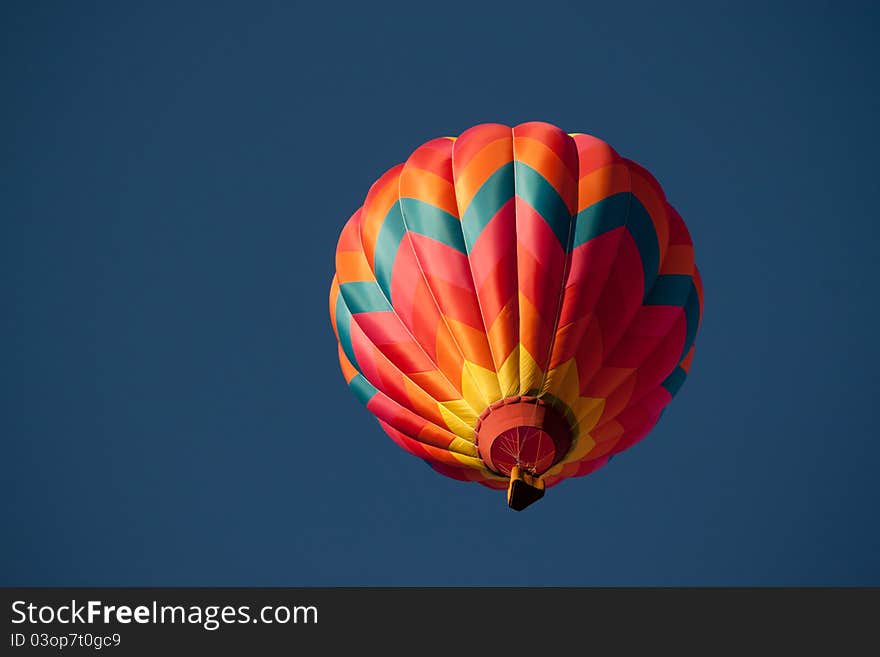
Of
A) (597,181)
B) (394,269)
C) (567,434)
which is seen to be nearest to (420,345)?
(394,269)

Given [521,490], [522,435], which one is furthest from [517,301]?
[521,490]

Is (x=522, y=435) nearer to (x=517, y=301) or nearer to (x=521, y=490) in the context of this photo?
(x=521, y=490)

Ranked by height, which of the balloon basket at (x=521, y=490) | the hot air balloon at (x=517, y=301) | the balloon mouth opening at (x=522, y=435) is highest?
the hot air balloon at (x=517, y=301)

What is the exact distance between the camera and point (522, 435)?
414 inches

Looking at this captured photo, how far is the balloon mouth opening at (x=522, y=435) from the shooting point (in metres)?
10.5

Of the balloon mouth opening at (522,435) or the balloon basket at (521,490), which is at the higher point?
the balloon mouth opening at (522,435)

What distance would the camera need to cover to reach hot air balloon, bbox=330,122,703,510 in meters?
10.7

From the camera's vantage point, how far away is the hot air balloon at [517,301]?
10664 mm

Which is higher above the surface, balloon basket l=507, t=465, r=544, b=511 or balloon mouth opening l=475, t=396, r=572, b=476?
balloon mouth opening l=475, t=396, r=572, b=476

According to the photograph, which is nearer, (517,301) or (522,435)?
(522,435)

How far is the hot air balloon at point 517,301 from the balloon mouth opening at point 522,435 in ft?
0.04

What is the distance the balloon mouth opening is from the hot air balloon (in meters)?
0.01

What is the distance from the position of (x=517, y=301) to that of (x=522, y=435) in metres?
1.15

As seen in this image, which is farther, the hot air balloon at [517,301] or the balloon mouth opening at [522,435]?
the hot air balloon at [517,301]
